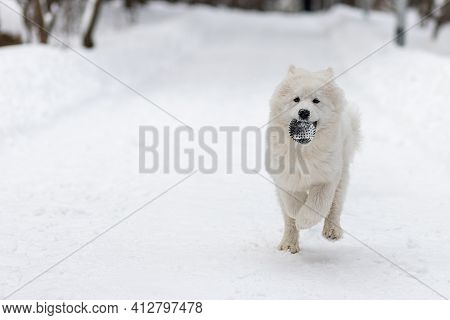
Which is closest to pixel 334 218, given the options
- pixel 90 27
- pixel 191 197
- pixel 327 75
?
pixel 327 75

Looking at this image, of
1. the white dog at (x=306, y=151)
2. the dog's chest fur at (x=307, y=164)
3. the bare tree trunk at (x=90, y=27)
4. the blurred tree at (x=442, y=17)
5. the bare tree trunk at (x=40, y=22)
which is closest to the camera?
Result: the white dog at (x=306, y=151)

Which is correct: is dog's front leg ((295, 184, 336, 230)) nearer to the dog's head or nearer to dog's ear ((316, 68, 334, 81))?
the dog's head

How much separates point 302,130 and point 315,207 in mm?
615

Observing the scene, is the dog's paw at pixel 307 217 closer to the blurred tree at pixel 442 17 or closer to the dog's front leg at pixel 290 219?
the dog's front leg at pixel 290 219

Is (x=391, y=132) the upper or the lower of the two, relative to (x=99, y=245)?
lower

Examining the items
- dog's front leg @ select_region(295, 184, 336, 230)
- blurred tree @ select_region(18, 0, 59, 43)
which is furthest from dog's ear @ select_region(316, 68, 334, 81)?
blurred tree @ select_region(18, 0, 59, 43)

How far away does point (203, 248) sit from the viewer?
485cm

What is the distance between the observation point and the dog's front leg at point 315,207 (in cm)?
449

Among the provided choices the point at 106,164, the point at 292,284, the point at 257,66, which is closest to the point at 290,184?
the point at 292,284

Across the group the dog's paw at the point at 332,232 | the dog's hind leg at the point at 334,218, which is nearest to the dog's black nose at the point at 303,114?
the dog's hind leg at the point at 334,218

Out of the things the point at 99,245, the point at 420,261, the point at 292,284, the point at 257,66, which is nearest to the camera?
the point at 292,284

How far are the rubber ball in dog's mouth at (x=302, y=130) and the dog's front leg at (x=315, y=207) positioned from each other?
421mm

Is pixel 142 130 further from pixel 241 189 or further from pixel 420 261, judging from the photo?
pixel 420 261

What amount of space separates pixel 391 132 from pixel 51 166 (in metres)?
5.22
